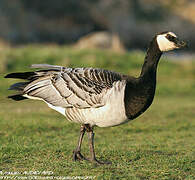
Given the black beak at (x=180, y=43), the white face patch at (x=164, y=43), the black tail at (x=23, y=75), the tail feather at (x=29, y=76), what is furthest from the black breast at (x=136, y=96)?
the black tail at (x=23, y=75)

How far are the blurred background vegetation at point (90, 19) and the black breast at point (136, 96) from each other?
31153 mm

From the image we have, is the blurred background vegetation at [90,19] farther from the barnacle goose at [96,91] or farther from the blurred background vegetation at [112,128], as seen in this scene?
the barnacle goose at [96,91]

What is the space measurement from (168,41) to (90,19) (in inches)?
1728

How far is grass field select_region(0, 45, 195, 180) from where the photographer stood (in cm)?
731

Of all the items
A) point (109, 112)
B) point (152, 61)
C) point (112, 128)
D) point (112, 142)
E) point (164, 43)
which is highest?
point (164, 43)

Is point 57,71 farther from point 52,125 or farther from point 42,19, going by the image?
point 42,19

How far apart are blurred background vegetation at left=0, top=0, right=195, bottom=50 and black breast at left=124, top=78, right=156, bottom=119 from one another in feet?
102

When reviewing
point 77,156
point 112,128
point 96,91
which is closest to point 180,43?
point 96,91

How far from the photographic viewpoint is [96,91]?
25.0ft

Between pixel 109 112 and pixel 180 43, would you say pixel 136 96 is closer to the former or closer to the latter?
pixel 109 112

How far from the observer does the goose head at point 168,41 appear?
8.01 meters

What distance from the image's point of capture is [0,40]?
41.2m

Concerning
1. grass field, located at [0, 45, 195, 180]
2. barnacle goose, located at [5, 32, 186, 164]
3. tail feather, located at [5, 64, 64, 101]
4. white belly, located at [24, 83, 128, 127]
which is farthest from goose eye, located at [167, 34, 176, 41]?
grass field, located at [0, 45, 195, 180]

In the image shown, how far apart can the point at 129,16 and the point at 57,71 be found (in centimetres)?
3807
